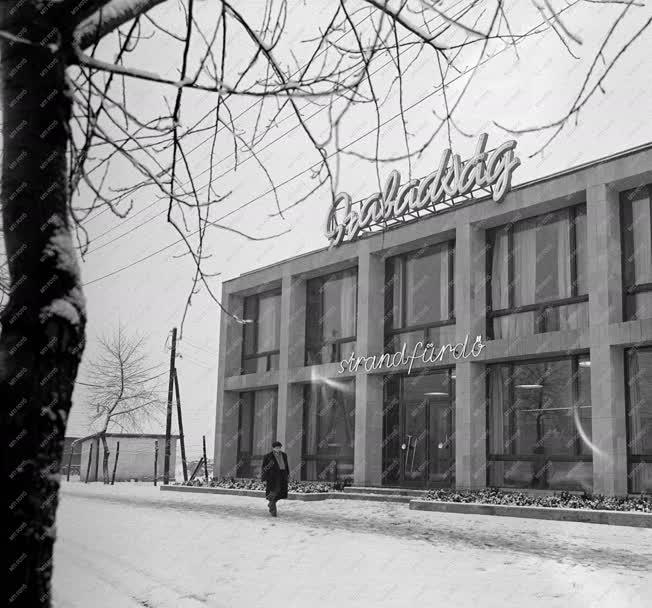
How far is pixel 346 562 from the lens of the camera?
32.9 ft

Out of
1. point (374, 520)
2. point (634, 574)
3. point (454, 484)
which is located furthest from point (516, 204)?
point (634, 574)

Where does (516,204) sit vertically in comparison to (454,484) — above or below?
above

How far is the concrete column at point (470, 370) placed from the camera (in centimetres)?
2209

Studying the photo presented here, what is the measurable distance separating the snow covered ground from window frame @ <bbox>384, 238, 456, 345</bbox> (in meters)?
8.96

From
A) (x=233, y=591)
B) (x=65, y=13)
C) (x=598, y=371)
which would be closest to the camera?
(x=65, y=13)

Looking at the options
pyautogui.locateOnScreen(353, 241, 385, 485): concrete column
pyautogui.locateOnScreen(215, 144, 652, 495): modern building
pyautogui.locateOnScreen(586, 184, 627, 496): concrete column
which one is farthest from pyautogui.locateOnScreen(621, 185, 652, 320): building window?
pyautogui.locateOnScreen(353, 241, 385, 485): concrete column

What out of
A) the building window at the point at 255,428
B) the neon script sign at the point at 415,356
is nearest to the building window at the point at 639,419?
the neon script sign at the point at 415,356

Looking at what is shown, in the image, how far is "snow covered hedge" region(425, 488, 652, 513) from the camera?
16.1 m

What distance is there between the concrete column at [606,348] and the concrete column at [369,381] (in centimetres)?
837

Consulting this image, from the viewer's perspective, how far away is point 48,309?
3023 millimetres

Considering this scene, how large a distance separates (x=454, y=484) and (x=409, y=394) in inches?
143

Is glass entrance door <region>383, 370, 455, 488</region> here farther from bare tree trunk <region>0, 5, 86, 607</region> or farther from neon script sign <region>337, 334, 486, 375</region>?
bare tree trunk <region>0, 5, 86, 607</region>

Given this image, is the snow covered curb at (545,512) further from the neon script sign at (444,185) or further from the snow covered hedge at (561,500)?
the neon script sign at (444,185)

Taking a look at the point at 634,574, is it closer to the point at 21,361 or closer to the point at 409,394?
the point at 21,361
